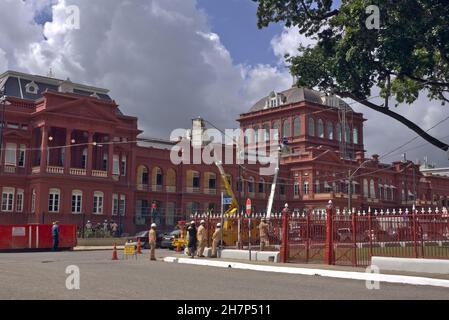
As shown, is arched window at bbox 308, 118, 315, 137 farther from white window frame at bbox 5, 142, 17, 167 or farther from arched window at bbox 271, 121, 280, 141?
white window frame at bbox 5, 142, 17, 167

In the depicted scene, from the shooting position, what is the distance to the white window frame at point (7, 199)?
47.1m

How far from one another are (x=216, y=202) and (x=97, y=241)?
81.2ft

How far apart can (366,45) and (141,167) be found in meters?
42.2

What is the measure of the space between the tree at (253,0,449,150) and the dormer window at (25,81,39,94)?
3399cm

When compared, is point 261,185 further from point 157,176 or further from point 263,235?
point 263,235

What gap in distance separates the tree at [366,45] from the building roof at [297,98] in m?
51.3

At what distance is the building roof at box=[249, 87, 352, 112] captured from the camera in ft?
249

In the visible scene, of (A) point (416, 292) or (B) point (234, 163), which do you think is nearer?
(A) point (416, 292)

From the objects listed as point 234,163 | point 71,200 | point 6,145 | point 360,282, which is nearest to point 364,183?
point 234,163

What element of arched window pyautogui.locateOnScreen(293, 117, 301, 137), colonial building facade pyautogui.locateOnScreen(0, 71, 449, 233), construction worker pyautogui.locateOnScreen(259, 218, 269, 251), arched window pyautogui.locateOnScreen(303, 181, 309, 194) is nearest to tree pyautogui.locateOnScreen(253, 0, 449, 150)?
construction worker pyautogui.locateOnScreen(259, 218, 269, 251)

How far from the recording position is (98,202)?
5034 cm

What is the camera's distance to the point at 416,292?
13531 millimetres
